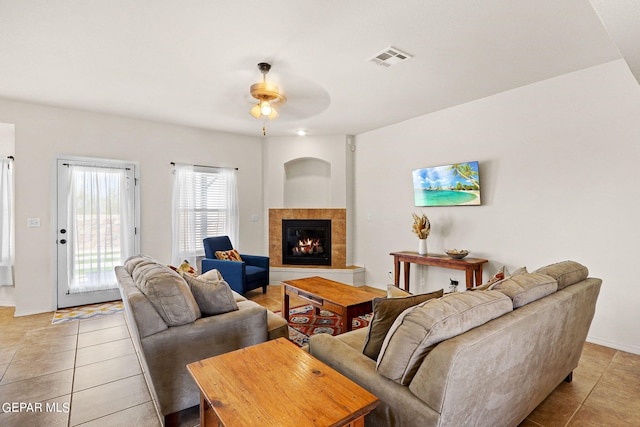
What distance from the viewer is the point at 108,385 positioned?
229cm

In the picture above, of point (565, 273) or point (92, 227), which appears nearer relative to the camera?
point (565, 273)

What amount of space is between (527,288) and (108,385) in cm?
287

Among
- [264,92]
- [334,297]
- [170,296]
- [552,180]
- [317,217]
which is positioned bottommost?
[334,297]

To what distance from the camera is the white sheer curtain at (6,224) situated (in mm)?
4645

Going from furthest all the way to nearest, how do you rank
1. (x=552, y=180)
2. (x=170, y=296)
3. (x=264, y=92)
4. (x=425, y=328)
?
(x=552, y=180) < (x=264, y=92) < (x=170, y=296) < (x=425, y=328)

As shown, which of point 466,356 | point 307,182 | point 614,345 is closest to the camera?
point 466,356

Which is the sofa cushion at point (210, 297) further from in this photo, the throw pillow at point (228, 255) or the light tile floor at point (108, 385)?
the throw pillow at point (228, 255)

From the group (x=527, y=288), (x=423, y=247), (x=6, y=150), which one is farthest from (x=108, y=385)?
(x=6, y=150)

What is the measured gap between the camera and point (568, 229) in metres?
3.17

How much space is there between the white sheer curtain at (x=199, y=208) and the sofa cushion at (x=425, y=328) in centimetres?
433

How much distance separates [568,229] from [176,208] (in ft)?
16.7

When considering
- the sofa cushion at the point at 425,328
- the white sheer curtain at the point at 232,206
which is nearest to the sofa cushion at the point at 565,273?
the sofa cushion at the point at 425,328

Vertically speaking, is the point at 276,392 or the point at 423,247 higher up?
the point at 423,247

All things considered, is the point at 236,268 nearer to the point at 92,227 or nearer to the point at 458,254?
the point at 92,227
